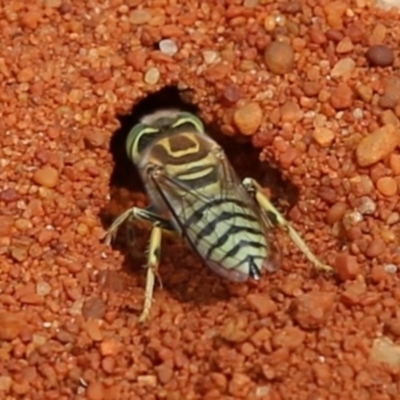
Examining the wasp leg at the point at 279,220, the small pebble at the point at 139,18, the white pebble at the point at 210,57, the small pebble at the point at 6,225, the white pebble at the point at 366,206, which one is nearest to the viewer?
the wasp leg at the point at 279,220

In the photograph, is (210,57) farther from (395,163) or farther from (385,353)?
(385,353)

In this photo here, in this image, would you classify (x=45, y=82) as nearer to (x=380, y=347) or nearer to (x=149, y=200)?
(x=149, y=200)

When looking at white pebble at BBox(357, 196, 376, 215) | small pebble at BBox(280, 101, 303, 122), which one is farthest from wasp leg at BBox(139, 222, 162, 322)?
white pebble at BBox(357, 196, 376, 215)

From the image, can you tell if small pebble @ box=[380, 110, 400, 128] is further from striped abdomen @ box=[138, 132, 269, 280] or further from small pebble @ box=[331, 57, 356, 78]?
striped abdomen @ box=[138, 132, 269, 280]

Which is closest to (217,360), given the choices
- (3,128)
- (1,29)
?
(3,128)

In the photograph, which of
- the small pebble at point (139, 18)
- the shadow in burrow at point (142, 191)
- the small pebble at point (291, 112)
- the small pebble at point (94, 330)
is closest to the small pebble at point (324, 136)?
the small pebble at point (291, 112)

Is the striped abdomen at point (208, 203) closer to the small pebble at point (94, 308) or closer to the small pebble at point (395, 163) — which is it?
the small pebble at point (94, 308)

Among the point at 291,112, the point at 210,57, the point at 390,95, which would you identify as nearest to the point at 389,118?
the point at 390,95
